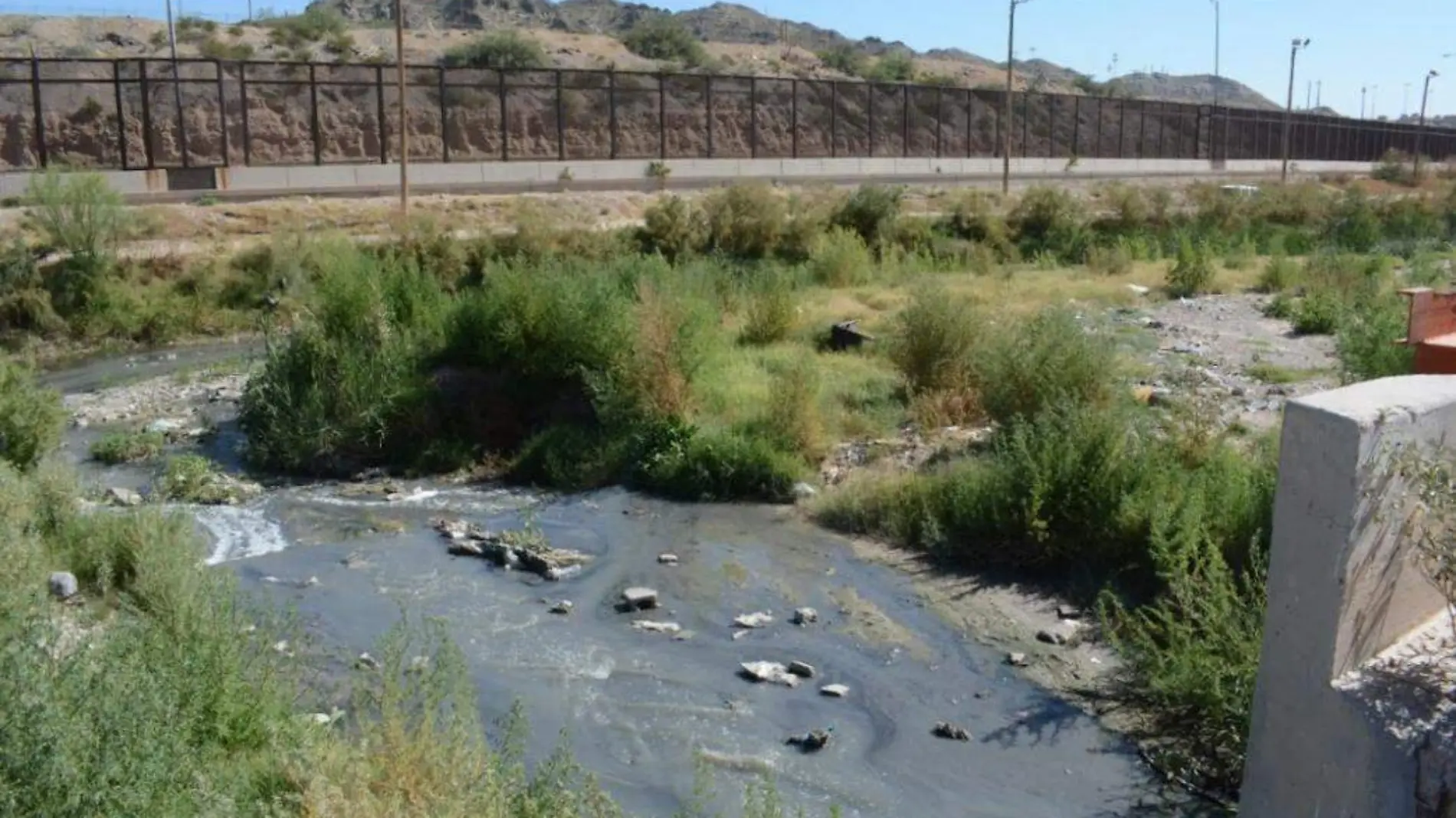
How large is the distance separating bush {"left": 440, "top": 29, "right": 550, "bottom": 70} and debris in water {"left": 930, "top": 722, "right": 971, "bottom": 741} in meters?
58.9

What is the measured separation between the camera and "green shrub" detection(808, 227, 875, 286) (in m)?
28.5

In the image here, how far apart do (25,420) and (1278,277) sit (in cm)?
2213

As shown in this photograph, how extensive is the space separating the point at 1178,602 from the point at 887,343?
8.68m

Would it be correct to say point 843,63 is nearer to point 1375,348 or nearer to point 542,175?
point 542,175

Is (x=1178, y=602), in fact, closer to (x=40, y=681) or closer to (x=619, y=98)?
(x=40, y=681)

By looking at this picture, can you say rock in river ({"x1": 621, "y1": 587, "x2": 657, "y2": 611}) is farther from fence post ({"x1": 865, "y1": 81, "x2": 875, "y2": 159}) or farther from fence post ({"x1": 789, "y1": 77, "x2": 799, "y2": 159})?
fence post ({"x1": 865, "y1": 81, "x2": 875, "y2": 159})

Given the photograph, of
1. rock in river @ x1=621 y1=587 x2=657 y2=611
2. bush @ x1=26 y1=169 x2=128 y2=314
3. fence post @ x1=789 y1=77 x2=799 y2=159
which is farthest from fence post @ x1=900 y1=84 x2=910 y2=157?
rock in river @ x1=621 y1=587 x2=657 y2=611

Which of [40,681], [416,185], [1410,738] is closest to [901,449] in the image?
[1410,738]

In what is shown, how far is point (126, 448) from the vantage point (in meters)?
16.9

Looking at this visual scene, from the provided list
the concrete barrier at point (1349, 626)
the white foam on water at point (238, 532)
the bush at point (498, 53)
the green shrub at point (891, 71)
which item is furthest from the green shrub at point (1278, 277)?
the green shrub at point (891, 71)

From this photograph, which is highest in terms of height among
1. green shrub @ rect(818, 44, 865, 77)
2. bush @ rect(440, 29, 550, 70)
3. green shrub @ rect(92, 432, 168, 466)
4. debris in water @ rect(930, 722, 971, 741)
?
green shrub @ rect(818, 44, 865, 77)

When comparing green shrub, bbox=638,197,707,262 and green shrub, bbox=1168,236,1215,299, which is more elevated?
green shrub, bbox=638,197,707,262

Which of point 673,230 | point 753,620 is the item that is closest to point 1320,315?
point 753,620

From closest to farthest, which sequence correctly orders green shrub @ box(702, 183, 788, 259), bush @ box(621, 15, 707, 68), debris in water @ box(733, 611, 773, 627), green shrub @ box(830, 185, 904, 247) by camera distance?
debris in water @ box(733, 611, 773, 627), green shrub @ box(702, 183, 788, 259), green shrub @ box(830, 185, 904, 247), bush @ box(621, 15, 707, 68)
